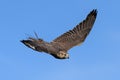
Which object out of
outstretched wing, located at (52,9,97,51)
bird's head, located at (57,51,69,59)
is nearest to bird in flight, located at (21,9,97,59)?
outstretched wing, located at (52,9,97,51)

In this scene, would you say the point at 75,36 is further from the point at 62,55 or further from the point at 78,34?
the point at 62,55

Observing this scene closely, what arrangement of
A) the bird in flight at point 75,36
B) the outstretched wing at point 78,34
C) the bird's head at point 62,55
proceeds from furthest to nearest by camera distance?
1. the outstretched wing at point 78,34
2. the bird in flight at point 75,36
3. the bird's head at point 62,55

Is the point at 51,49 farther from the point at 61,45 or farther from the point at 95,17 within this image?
the point at 95,17

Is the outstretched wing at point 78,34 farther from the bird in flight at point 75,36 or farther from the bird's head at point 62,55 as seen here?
the bird's head at point 62,55

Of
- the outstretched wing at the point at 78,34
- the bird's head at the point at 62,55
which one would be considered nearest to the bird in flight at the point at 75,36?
the outstretched wing at the point at 78,34

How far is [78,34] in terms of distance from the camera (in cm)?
2819

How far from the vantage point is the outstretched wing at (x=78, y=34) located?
27.3 m

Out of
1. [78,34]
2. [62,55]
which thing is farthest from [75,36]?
[62,55]

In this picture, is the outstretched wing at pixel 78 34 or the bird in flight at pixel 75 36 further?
the outstretched wing at pixel 78 34

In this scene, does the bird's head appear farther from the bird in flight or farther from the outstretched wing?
the outstretched wing

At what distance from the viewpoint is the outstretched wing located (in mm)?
27344

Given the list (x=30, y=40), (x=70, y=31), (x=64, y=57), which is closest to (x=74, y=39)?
(x=70, y=31)

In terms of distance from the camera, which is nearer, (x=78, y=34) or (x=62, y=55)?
(x=62, y=55)

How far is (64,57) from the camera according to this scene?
24.2 meters
